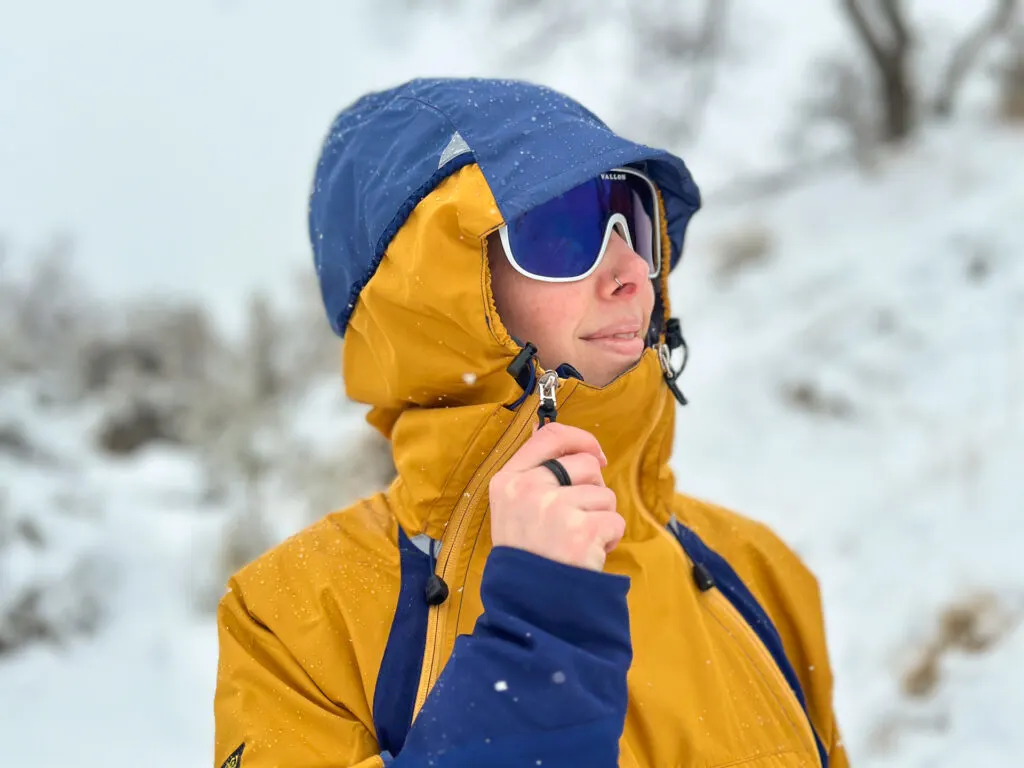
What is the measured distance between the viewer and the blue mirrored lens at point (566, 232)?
4.94 feet

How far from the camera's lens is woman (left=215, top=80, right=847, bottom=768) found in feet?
3.73

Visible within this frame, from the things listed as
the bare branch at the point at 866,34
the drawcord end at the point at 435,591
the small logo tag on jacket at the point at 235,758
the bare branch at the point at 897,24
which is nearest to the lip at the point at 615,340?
the drawcord end at the point at 435,591

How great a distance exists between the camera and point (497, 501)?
46.3 inches

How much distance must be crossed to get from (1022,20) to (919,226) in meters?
4.13

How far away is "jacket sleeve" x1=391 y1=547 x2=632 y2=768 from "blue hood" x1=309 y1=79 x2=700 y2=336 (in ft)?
2.15

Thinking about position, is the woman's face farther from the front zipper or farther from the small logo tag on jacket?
the small logo tag on jacket

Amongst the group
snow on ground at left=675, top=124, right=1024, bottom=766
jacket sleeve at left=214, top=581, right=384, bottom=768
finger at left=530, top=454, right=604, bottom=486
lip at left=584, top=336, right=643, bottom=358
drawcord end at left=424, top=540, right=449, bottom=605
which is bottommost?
jacket sleeve at left=214, top=581, right=384, bottom=768

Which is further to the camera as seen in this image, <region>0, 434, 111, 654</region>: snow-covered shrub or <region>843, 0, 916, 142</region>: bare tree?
<region>843, 0, 916, 142</region>: bare tree

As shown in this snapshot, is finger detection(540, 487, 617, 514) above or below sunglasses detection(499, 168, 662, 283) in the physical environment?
below

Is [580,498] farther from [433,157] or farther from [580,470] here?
[433,157]

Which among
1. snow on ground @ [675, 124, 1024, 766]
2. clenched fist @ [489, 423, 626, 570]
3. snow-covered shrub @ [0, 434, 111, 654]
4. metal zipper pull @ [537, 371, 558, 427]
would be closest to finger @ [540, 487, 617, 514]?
clenched fist @ [489, 423, 626, 570]

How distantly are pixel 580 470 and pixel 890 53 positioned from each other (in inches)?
363

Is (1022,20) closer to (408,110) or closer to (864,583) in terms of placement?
(864,583)

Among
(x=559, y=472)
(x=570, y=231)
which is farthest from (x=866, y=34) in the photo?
(x=559, y=472)
